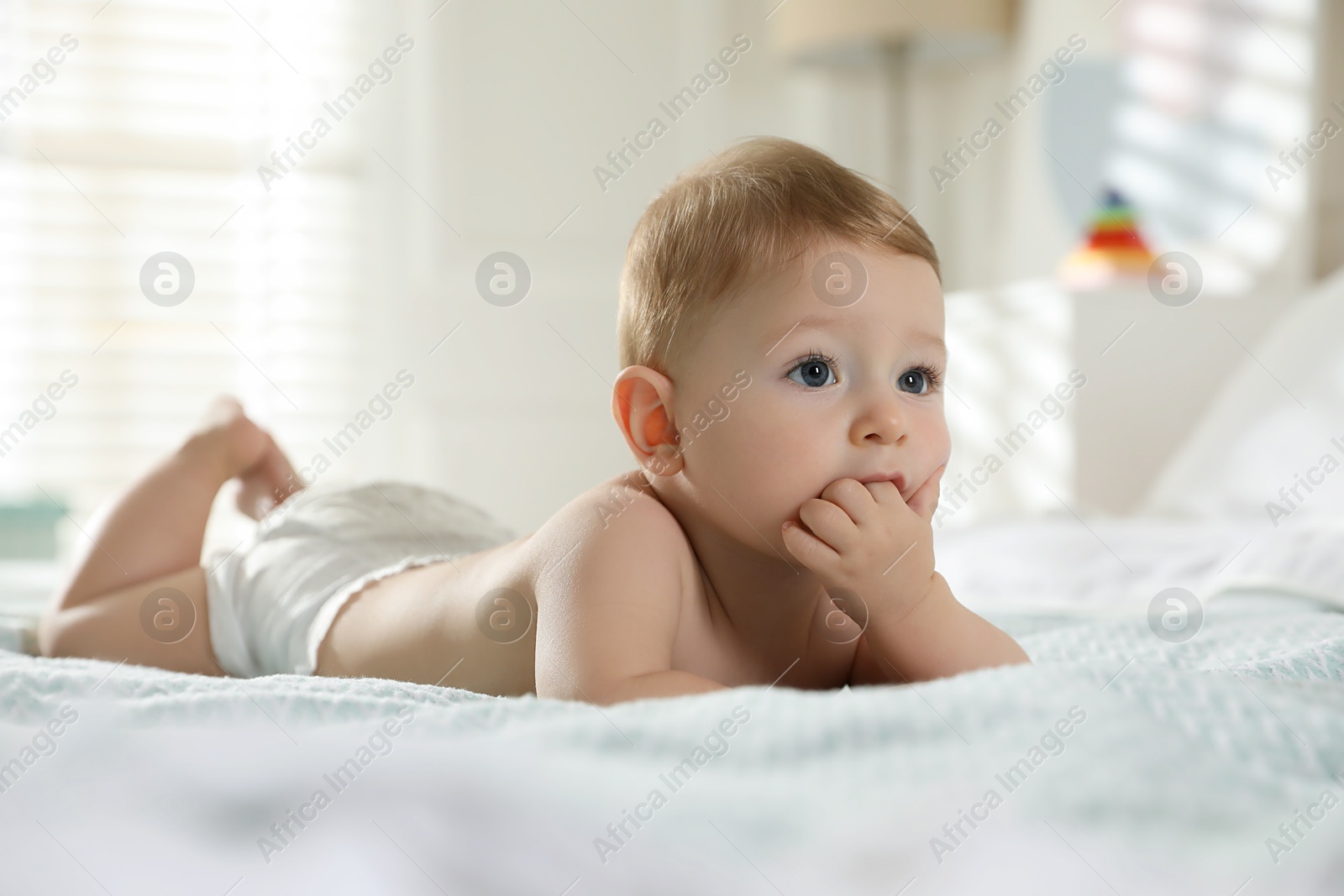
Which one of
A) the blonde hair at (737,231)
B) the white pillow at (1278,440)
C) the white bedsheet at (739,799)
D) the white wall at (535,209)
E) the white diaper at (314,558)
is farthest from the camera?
the white wall at (535,209)

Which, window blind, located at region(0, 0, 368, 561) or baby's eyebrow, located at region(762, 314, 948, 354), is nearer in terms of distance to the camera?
baby's eyebrow, located at region(762, 314, 948, 354)

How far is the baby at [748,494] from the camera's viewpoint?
73 cm

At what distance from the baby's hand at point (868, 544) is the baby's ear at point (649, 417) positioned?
0.35 feet

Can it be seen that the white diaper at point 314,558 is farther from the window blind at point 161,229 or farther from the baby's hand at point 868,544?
the window blind at point 161,229

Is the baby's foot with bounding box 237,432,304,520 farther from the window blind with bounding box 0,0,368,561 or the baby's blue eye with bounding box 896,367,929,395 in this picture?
the window blind with bounding box 0,0,368,561

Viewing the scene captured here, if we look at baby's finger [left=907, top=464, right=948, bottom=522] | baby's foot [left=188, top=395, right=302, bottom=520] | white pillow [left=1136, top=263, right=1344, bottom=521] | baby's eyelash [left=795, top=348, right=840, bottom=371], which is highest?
baby's eyelash [left=795, top=348, right=840, bottom=371]

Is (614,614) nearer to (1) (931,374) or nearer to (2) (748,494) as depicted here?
(2) (748,494)

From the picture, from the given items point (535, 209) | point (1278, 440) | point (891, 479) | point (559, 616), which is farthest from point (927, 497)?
point (535, 209)

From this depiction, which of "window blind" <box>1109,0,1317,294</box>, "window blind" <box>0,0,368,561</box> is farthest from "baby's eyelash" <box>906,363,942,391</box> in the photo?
"window blind" <box>0,0,368,561</box>

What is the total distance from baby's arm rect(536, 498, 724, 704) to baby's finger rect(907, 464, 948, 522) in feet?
0.53

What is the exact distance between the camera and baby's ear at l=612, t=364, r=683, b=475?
0.80 meters

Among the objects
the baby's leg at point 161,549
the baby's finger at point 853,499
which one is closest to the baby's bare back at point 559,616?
the baby's finger at point 853,499

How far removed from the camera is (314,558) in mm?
1144

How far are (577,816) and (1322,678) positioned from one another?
537 millimetres
